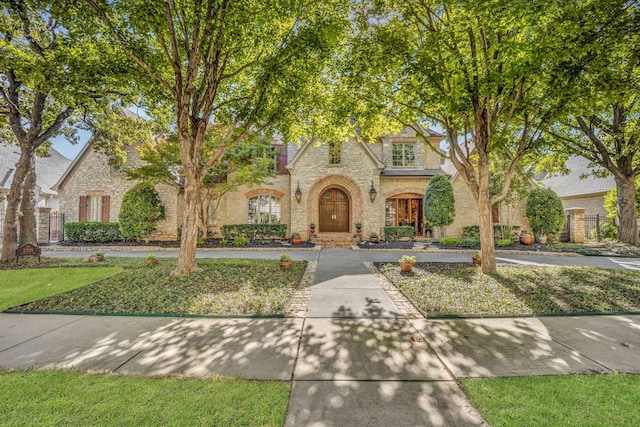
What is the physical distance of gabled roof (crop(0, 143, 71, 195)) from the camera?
56.1 feet

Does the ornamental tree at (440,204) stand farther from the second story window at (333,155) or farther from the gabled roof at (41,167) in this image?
the gabled roof at (41,167)

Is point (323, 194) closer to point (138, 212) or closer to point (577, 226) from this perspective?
point (138, 212)

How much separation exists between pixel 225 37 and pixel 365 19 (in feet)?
13.2

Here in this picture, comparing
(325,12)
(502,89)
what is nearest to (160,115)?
(325,12)

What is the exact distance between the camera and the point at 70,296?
537cm

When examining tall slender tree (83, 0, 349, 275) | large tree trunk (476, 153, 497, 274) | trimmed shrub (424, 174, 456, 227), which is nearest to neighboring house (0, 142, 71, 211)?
tall slender tree (83, 0, 349, 275)

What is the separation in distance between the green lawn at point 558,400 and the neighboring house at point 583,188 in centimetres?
2045

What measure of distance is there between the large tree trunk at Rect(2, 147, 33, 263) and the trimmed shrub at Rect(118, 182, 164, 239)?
177 inches

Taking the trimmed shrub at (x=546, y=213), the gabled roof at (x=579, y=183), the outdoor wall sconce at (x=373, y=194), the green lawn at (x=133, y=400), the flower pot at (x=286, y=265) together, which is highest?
the gabled roof at (x=579, y=183)

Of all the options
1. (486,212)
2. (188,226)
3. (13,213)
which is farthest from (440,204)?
(13,213)

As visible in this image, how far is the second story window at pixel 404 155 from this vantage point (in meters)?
17.1

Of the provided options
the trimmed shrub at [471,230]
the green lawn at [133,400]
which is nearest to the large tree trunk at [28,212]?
the green lawn at [133,400]

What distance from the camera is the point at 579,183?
69.4 ft

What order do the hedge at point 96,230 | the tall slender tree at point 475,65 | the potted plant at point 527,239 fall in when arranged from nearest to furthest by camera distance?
the tall slender tree at point 475,65 < the potted plant at point 527,239 < the hedge at point 96,230
